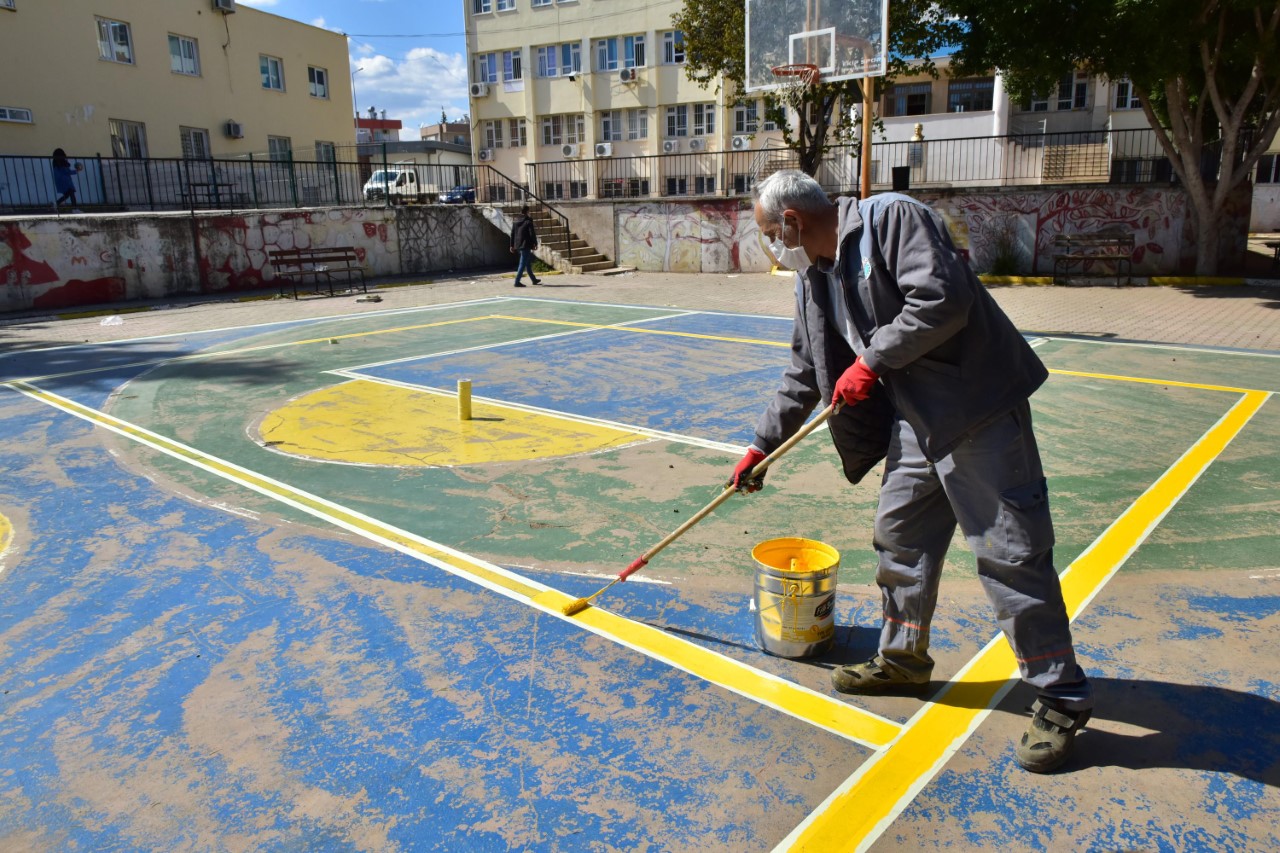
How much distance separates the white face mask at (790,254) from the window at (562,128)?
156 feet

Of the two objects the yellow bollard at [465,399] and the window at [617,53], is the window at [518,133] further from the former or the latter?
the yellow bollard at [465,399]

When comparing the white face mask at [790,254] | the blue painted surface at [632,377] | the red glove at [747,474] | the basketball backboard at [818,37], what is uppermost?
the basketball backboard at [818,37]

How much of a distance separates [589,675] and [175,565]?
2756 millimetres

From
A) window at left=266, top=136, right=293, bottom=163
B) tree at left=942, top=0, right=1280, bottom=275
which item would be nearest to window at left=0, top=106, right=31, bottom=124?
window at left=266, top=136, right=293, bottom=163

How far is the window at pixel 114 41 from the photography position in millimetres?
27734

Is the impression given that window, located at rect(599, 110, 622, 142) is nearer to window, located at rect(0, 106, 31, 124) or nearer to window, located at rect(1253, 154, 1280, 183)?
window, located at rect(0, 106, 31, 124)

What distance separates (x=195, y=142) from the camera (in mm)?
31250

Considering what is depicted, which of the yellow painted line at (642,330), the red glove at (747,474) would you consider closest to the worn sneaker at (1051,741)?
the red glove at (747,474)

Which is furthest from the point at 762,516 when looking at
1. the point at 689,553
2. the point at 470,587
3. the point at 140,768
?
the point at 140,768

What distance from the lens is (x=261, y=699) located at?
3730mm

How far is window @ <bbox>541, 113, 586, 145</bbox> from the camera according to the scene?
48719 millimetres

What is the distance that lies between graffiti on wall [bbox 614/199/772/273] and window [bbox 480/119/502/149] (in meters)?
27.7

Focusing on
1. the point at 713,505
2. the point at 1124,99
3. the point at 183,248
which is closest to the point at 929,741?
the point at 713,505

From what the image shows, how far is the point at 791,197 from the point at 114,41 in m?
32.2
